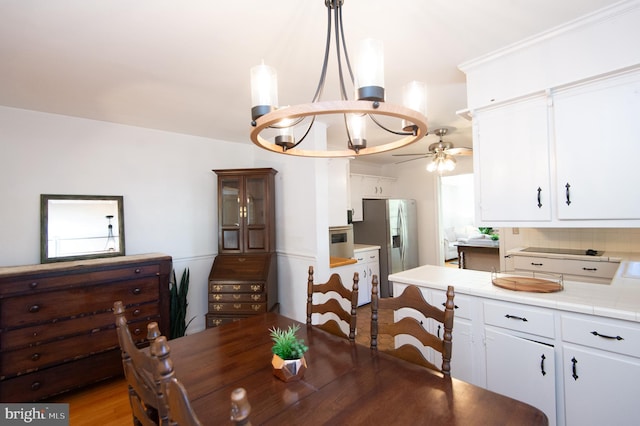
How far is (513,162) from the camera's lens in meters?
1.93

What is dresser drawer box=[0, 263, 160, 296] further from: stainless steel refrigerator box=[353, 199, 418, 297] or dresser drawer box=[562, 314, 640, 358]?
stainless steel refrigerator box=[353, 199, 418, 297]

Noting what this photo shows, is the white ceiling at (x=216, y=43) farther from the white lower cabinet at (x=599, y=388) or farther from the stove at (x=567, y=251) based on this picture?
the stove at (x=567, y=251)

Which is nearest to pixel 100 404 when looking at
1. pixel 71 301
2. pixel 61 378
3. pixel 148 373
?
pixel 61 378

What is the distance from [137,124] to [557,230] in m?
4.87

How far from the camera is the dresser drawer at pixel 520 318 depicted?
157 cm

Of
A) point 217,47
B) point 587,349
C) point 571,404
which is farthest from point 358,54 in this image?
point 571,404

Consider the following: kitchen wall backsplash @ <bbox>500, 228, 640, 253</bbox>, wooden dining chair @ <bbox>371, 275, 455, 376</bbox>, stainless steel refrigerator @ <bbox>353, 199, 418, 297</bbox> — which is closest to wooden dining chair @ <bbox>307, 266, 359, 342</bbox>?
wooden dining chair @ <bbox>371, 275, 455, 376</bbox>

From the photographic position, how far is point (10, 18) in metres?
1.46

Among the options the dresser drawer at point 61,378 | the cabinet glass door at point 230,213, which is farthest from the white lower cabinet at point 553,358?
the dresser drawer at point 61,378

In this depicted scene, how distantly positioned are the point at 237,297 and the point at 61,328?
1.42 metres

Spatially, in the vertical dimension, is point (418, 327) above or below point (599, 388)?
above

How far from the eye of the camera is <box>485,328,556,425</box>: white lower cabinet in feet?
5.02

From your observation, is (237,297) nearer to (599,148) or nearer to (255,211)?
(255,211)

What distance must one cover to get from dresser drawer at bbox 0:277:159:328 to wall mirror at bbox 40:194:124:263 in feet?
1.66
